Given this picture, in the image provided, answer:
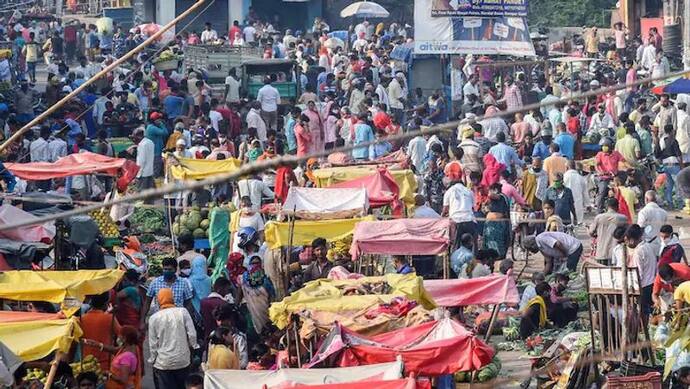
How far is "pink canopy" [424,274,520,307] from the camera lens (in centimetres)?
1411

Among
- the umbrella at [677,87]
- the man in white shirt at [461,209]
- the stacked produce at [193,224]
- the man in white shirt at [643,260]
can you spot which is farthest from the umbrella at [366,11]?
the man in white shirt at [643,260]

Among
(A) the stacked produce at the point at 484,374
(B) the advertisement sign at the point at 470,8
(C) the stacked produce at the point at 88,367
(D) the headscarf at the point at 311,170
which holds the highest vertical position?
(B) the advertisement sign at the point at 470,8

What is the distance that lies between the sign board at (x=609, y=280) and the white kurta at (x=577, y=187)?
5.57 meters

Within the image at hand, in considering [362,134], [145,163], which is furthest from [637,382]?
[362,134]

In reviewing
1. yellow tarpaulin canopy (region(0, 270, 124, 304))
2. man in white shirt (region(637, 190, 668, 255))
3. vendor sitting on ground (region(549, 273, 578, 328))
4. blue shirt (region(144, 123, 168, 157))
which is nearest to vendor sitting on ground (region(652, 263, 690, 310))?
vendor sitting on ground (region(549, 273, 578, 328))

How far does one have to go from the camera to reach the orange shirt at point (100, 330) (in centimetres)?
1294

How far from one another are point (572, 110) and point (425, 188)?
13.8 feet

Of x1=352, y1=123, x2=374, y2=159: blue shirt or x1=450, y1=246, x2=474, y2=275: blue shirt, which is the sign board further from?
x1=352, y1=123, x2=374, y2=159: blue shirt

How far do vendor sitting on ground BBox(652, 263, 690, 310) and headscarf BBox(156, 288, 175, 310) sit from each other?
465cm

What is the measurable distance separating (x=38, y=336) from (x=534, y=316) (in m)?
5.75

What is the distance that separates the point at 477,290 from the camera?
1416 cm

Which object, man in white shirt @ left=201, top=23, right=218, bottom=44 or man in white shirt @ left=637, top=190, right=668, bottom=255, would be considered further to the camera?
man in white shirt @ left=201, top=23, right=218, bottom=44

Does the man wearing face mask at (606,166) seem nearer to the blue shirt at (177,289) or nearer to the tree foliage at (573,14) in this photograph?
the blue shirt at (177,289)

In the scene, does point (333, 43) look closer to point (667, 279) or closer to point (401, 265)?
point (401, 265)
